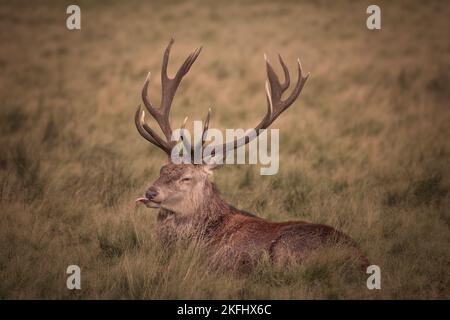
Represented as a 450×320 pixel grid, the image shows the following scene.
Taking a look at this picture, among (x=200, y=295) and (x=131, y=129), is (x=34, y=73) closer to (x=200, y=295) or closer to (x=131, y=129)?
(x=131, y=129)

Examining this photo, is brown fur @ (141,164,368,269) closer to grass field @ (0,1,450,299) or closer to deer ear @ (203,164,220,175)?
deer ear @ (203,164,220,175)

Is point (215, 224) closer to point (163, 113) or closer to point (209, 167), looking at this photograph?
point (209, 167)

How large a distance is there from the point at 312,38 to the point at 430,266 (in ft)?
37.6

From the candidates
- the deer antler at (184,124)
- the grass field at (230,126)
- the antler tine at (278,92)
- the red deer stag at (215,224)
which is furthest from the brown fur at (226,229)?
the antler tine at (278,92)

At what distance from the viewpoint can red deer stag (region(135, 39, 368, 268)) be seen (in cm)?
509

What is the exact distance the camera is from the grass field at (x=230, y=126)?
4969mm

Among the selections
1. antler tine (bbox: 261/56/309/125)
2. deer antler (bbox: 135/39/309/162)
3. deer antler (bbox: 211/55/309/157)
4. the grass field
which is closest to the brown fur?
the grass field

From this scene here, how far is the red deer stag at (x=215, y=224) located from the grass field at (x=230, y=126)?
0.62 ft

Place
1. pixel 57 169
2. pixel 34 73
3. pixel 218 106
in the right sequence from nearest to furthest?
pixel 57 169
pixel 218 106
pixel 34 73

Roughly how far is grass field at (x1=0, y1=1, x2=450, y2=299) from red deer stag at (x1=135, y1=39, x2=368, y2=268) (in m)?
0.19

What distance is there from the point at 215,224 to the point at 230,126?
5.06 m

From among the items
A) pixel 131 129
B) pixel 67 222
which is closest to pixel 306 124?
pixel 131 129

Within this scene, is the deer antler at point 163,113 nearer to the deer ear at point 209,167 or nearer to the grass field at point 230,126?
the deer ear at point 209,167

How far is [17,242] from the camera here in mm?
5602
